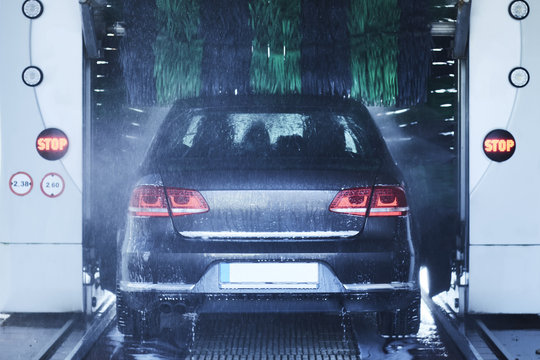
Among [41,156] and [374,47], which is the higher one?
[374,47]

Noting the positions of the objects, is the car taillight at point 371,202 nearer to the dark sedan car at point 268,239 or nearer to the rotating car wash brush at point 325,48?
the dark sedan car at point 268,239

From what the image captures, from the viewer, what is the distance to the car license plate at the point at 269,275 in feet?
15.6

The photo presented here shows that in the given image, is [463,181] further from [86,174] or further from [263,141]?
[86,174]

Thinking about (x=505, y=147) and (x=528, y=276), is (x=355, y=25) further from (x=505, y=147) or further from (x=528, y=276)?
(x=528, y=276)

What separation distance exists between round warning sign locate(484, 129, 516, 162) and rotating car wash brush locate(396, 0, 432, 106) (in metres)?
0.54

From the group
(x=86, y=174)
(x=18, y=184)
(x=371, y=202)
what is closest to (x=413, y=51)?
(x=371, y=202)

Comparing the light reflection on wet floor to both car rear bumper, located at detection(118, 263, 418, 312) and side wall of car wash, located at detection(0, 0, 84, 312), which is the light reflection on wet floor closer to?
car rear bumper, located at detection(118, 263, 418, 312)

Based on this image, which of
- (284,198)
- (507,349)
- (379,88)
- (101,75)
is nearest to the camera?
(284,198)

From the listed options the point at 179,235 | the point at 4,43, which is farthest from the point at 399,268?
the point at 4,43

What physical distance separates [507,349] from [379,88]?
1.83m

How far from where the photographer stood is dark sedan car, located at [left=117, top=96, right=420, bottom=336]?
477 centimetres

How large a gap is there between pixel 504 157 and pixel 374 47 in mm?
1151

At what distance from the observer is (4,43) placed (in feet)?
18.7

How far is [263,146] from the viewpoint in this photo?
5.36 meters
